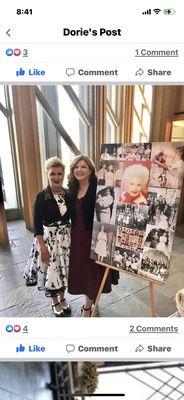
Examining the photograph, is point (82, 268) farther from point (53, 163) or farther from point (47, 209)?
point (53, 163)

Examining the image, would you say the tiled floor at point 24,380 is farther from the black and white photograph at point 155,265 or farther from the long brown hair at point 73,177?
the long brown hair at point 73,177

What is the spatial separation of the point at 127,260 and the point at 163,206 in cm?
25

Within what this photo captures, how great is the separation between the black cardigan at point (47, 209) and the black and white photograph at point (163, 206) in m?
0.31

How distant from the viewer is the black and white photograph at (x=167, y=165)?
2.34ft

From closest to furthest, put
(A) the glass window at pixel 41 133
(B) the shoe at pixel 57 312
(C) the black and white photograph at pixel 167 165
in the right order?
(C) the black and white photograph at pixel 167 165 < (A) the glass window at pixel 41 133 < (B) the shoe at pixel 57 312

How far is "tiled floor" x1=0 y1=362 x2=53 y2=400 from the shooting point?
77 cm

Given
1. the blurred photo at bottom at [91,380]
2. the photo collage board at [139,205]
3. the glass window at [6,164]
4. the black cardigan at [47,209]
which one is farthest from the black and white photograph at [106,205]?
the blurred photo at bottom at [91,380]

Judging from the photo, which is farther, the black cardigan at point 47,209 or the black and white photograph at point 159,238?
the black cardigan at point 47,209

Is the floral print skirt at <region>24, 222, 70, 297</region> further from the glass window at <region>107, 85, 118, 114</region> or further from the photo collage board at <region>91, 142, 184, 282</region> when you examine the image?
the glass window at <region>107, 85, 118, 114</region>

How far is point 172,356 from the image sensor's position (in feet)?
2.59

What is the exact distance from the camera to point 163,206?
29.8 inches

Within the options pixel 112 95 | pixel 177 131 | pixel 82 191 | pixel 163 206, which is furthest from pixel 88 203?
pixel 177 131
